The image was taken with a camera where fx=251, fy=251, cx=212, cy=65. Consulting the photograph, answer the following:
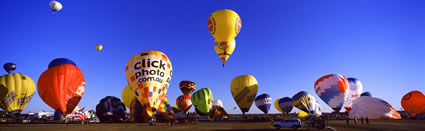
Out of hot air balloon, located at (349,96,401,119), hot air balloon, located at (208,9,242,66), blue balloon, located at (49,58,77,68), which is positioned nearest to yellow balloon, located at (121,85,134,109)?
blue balloon, located at (49,58,77,68)

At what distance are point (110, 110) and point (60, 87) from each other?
10.8 meters

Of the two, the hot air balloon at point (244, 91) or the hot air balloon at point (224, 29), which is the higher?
the hot air balloon at point (224, 29)

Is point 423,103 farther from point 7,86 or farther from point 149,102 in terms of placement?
point 7,86

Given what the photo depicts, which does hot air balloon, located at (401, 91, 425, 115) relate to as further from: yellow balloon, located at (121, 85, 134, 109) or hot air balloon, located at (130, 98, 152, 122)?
yellow balloon, located at (121, 85, 134, 109)

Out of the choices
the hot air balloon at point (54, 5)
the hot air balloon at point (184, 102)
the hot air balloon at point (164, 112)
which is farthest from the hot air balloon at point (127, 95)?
the hot air balloon at point (54, 5)

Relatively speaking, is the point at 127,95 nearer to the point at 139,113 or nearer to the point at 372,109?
the point at 139,113

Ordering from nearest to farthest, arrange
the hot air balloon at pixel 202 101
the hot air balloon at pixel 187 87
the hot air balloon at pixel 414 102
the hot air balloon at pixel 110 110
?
the hot air balloon at pixel 110 110
the hot air balloon at pixel 414 102
the hot air balloon at pixel 202 101
the hot air balloon at pixel 187 87

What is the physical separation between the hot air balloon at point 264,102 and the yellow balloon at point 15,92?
38.1 meters

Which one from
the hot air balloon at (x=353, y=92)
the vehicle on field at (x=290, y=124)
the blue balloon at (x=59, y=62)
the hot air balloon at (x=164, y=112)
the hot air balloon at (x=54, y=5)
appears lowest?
the vehicle on field at (x=290, y=124)

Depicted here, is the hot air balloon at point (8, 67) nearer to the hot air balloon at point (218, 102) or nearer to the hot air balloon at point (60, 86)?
the hot air balloon at point (60, 86)

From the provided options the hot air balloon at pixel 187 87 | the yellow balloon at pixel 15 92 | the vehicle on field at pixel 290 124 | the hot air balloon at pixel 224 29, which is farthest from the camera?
the hot air balloon at pixel 187 87

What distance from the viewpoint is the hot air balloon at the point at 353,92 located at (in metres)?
39.1

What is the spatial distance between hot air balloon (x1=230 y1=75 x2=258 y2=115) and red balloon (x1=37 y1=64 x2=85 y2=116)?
79.0 ft

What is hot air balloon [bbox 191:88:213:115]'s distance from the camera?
153 ft
